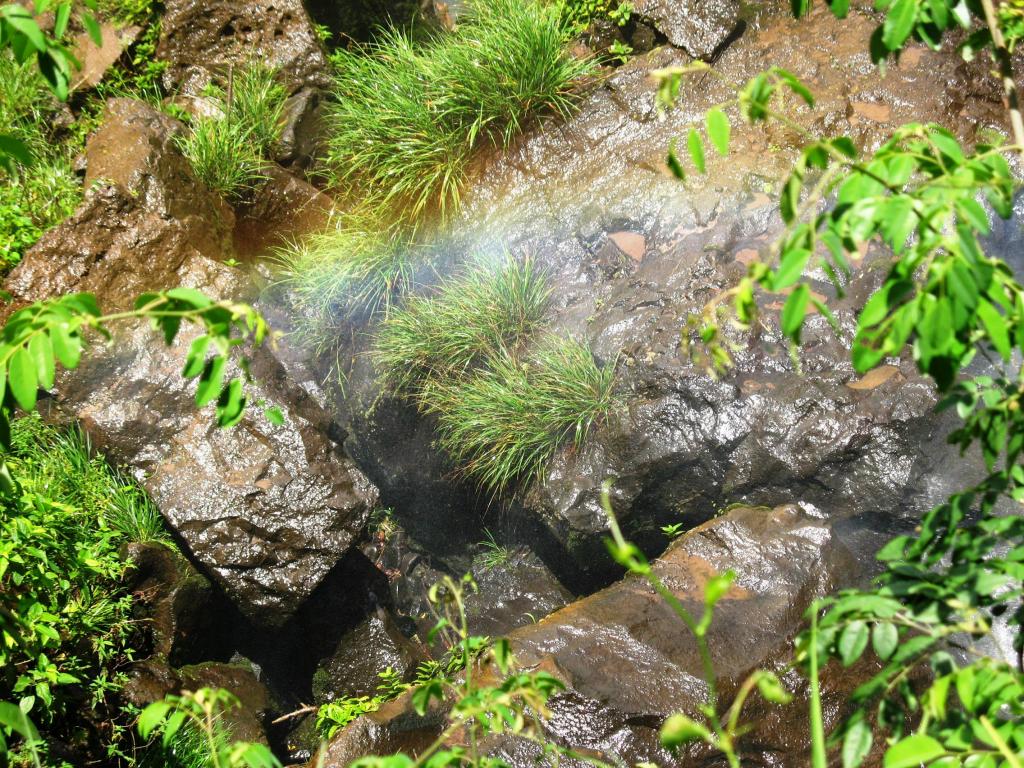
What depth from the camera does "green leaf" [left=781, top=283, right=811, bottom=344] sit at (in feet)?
4.16

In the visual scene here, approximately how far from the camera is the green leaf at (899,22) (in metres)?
1.42

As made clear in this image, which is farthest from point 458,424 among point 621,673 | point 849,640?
point 849,640

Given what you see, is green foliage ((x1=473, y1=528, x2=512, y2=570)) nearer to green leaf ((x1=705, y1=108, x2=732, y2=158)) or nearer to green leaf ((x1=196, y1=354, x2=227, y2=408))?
green leaf ((x1=196, y1=354, x2=227, y2=408))

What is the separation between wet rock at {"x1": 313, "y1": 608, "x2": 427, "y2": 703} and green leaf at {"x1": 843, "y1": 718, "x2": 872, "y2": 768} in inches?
162

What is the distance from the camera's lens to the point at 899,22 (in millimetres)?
1438

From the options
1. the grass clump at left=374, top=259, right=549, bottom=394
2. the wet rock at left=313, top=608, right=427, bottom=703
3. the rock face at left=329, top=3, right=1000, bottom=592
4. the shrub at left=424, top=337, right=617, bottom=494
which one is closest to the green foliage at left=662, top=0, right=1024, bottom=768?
the rock face at left=329, top=3, right=1000, bottom=592

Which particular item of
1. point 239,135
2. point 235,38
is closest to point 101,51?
point 235,38

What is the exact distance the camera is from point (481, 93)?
606 cm

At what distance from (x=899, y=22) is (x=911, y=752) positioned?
1.16 metres

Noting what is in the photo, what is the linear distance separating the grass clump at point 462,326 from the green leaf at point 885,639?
411cm

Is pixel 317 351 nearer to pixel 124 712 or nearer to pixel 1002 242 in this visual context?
pixel 124 712

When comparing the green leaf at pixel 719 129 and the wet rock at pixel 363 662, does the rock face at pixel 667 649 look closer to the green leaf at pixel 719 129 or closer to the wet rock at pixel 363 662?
the wet rock at pixel 363 662

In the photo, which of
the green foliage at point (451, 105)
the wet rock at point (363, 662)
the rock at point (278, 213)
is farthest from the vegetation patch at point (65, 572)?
the green foliage at point (451, 105)

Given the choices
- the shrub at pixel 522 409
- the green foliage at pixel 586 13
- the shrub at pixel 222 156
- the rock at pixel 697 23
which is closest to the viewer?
the shrub at pixel 522 409
